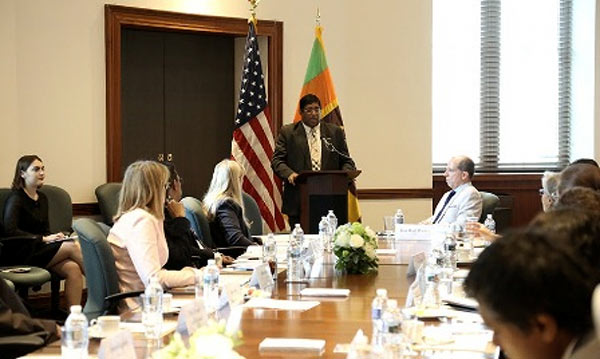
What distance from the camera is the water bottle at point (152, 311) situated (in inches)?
120

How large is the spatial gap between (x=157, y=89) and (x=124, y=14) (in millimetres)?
1193

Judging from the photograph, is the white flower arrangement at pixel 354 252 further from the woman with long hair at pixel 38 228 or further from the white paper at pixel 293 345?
the woman with long hair at pixel 38 228

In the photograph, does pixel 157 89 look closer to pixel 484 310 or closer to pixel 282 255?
pixel 282 255

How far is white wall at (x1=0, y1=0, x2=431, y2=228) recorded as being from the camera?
309 inches

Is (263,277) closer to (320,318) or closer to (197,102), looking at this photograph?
(320,318)

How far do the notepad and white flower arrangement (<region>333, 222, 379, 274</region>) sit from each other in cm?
183

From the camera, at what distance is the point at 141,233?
4.31 m

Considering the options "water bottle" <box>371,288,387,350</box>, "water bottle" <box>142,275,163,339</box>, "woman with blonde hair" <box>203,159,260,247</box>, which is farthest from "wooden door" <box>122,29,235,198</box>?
"water bottle" <box>371,288,387,350</box>

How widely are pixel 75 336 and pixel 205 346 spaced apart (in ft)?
1.66

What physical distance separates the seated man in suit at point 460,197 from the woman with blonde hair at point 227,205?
1718 mm

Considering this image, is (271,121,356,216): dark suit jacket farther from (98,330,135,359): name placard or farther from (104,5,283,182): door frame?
(98,330,135,359): name placard

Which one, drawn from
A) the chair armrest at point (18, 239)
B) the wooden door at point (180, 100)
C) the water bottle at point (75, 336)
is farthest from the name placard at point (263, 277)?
the wooden door at point (180, 100)

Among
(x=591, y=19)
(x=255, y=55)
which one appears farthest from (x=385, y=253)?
(x=591, y=19)

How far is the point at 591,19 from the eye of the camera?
1039 cm
